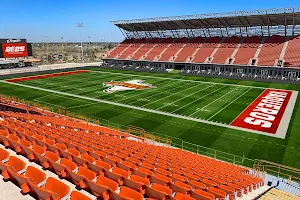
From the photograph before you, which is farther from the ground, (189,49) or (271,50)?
(189,49)

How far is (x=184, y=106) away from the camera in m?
30.3

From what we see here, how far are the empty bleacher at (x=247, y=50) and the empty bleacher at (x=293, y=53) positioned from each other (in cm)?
668

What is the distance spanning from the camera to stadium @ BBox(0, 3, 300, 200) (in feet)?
22.8

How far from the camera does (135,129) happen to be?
23.0 m

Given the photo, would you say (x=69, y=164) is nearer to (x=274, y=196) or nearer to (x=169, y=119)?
(x=274, y=196)

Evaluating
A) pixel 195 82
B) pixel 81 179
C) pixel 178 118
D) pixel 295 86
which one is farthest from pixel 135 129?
pixel 295 86

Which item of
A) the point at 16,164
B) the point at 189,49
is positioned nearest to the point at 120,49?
the point at 189,49

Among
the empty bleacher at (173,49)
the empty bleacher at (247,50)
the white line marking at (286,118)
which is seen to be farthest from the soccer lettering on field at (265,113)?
the empty bleacher at (173,49)

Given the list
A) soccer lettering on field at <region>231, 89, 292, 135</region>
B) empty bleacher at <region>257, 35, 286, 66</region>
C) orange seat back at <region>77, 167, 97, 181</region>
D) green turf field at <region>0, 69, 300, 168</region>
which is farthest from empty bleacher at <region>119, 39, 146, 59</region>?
orange seat back at <region>77, 167, 97, 181</region>

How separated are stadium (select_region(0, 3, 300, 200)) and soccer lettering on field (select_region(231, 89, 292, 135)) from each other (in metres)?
0.12

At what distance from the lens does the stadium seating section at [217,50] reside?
51.5 m

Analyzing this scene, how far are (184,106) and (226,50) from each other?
34588 mm

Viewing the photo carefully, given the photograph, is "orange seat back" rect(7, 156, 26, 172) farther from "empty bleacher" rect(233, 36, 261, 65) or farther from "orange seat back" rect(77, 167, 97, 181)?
"empty bleacher" rect(233, 36, 261, 65)

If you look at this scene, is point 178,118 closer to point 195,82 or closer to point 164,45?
point 195,82
